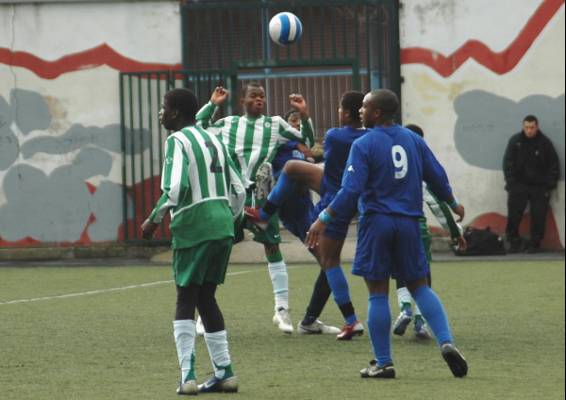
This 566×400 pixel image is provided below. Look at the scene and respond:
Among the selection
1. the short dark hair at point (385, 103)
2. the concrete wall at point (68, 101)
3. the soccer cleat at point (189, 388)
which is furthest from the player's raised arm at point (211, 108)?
the concrete wall at point (68, 101)

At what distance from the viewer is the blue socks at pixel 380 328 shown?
963 cm

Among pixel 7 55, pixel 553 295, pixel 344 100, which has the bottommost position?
pixel 553 295

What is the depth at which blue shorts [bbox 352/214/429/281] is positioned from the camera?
965 cm

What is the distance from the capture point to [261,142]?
13195 mm

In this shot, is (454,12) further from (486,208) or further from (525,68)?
(486,208)

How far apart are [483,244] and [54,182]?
22.1 feet

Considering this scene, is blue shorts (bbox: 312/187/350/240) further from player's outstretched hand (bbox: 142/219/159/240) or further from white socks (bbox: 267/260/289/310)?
player's outstretched hand (bbox: 142/219/159/240)

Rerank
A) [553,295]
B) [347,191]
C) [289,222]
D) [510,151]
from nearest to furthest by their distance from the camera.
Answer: [347,191], [289,222], [553,295], [510,151]

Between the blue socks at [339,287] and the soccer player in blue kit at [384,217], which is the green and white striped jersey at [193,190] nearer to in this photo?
the soccer player in blue kit at [384,217]

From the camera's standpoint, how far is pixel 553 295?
15773 millimetres

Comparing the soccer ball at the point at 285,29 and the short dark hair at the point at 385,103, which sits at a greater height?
the soccer ball at the point at 285,29

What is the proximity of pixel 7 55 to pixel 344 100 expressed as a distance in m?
12.8

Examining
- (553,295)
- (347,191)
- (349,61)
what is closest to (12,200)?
(349,61)

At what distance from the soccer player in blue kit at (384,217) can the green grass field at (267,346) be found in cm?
35
